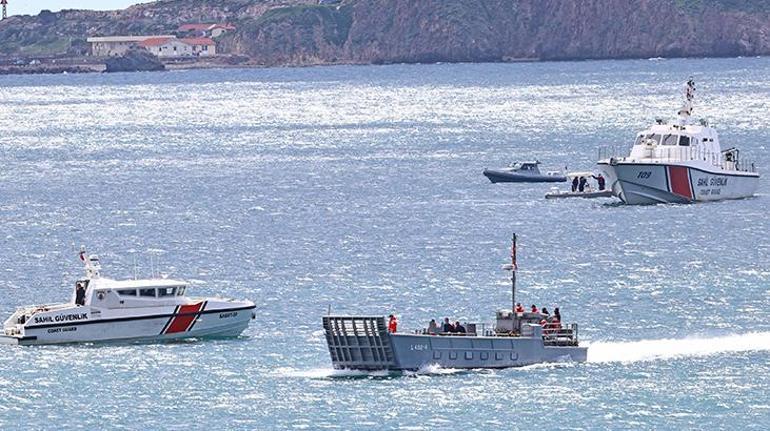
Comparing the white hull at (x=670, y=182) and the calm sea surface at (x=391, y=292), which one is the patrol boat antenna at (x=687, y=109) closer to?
the white hull at (x=670, y=182)

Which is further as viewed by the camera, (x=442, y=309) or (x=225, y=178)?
(x=225, y=178)

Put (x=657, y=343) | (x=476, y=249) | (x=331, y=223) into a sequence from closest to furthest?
(x=657, y=343)
(x=476, y=249)
(x=331, y=223)

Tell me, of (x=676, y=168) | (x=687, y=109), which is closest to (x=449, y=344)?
(x=676, y=168)

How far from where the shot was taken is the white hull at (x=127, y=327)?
8969cm

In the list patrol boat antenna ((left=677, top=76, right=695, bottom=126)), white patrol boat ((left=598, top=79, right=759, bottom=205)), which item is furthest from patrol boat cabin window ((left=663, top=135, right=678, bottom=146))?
patrol boat antenna ((left=677, top=76, right=695, bottom=126))

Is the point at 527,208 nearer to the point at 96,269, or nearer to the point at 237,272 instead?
the point at 237,272

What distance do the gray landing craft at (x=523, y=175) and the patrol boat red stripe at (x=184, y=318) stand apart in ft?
272

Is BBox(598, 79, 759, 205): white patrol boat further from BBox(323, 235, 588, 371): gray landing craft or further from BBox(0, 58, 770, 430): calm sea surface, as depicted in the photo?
BBox(323, 235, 588, 371): gray landing craft

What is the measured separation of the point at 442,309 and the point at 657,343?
1304 cm

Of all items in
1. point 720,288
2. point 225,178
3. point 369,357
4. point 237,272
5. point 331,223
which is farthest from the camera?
point 225,178

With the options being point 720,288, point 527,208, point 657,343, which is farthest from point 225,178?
point 657,343

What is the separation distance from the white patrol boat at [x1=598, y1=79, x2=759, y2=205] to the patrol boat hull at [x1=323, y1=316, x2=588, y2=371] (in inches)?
2495

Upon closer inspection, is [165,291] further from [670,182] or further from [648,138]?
[648,138]

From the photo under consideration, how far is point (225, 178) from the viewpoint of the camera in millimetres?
185000
